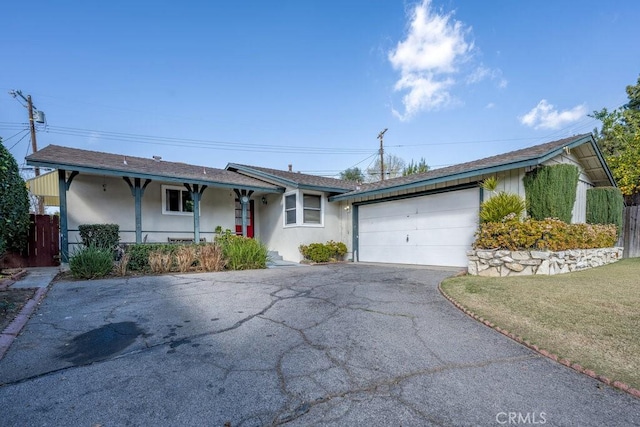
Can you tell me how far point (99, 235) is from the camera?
27.6 feet

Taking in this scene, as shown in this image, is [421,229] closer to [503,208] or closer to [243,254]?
[503,208]

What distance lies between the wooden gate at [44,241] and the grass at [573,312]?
12007 millimetres

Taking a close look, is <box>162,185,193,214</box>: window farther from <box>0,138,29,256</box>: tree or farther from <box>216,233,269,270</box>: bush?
<box>0,138,29,256</box>: tree

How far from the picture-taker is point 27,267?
29.8ft

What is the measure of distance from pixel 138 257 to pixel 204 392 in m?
6.98

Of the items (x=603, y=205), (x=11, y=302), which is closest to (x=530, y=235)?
(x=603, y=205)

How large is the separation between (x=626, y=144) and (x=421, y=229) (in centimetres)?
1213

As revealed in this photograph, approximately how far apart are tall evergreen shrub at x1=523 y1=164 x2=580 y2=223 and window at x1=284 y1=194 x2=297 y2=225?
7574 millimetres

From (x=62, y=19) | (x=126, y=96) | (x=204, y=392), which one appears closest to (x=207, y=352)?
(x=204, y=392)

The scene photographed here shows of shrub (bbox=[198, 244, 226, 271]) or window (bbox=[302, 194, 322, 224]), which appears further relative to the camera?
window (bbox=[302, 194, 322, 224])

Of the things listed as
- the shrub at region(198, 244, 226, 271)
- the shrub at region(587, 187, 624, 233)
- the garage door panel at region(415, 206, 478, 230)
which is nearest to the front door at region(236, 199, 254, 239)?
the shrub at region(198, 244, 226, 271)

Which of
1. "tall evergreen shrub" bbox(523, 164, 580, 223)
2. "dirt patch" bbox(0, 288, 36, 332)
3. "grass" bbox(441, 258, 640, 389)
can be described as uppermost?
"tall evergreen shrub" bbox(523, 164, 580, 223)

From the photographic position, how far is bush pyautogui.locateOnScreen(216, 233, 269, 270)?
28.5ft

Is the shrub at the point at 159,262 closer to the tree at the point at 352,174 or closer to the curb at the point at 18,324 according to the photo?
the curb at the point at 18,324
